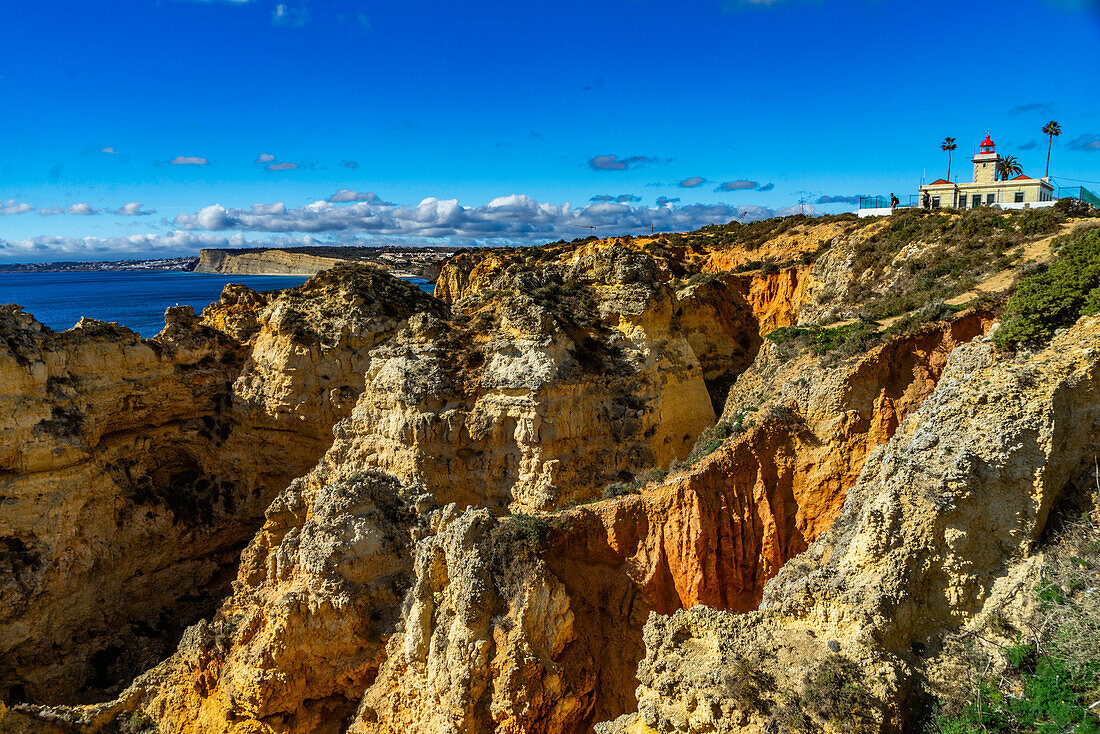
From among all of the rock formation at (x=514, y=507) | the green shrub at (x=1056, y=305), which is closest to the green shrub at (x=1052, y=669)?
the rock formation at (x=514, y=507)

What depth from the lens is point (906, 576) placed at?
908 centimetres

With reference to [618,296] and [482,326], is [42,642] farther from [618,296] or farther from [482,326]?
[618,296]

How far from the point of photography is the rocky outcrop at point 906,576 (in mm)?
8648

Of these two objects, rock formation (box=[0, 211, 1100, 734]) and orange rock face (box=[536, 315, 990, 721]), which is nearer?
rock formation (box=[0, 211, 1100, 734])

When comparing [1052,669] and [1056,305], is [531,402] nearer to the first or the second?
[1056,305]

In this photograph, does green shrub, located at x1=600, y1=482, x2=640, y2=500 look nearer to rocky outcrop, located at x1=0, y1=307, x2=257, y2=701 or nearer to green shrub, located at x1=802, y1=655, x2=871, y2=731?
green shrub, located at x1=802, y1=655, x2=871, y2=731

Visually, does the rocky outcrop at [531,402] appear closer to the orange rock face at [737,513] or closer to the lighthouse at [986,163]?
the orange rock face at [737,513]

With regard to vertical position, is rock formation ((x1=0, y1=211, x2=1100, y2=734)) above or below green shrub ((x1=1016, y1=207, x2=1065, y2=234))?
below

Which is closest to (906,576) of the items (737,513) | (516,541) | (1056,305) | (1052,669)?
(1052,669)

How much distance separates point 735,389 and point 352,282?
51.4ft

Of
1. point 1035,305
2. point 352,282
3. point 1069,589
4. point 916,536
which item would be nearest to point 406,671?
point 916,536

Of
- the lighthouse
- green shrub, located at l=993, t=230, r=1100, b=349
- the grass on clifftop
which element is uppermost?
the lighthouse

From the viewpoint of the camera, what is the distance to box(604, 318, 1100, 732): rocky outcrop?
28.4ft

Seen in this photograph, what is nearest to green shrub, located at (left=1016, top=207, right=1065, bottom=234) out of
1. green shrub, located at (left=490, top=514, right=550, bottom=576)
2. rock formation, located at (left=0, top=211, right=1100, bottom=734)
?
rock formation, located at (left=0, top=211, right=1100, bottom=734)
